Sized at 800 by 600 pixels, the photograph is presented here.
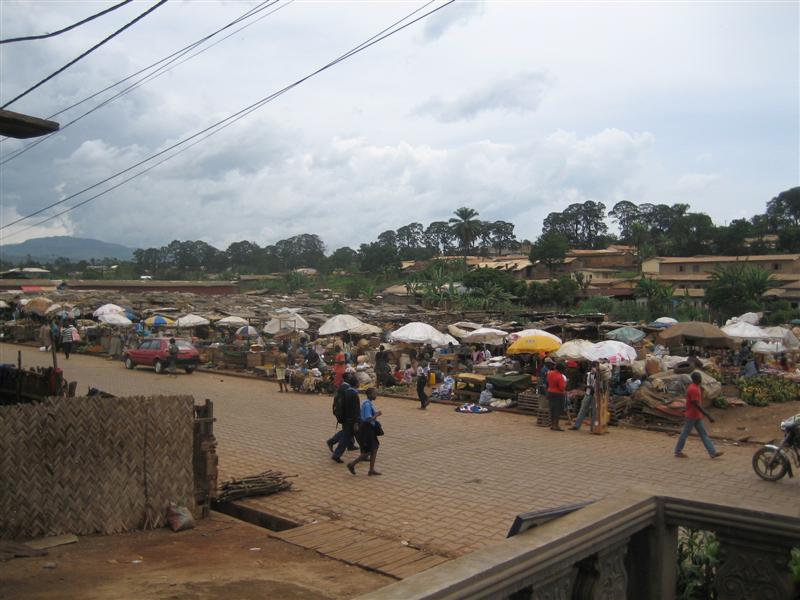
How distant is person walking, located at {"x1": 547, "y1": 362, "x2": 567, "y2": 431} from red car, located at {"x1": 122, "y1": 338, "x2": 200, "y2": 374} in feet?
53.1

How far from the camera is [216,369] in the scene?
28.4 m

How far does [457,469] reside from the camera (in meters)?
11.4

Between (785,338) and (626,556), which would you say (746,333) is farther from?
(626,556)

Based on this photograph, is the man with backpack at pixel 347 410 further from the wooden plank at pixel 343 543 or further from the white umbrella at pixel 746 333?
the white umbrella at pixel 746 333

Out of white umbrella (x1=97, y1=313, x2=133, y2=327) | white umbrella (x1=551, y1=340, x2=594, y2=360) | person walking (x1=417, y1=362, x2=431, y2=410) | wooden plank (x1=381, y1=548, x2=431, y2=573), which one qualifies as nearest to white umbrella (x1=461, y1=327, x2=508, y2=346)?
person walking (x1=417, y1=362, x2=431, y2=410)

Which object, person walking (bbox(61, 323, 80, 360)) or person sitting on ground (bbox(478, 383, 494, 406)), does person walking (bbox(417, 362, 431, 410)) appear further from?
person walking (bbox(61, 323, 80, 360))

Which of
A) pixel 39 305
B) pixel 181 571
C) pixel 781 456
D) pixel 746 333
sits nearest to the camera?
pixel 181 571

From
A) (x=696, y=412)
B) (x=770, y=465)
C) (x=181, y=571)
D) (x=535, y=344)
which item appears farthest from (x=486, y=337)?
(x=181, y=571)

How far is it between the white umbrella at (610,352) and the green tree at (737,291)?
1317 inches

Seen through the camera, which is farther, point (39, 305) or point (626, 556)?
point (39, 305)

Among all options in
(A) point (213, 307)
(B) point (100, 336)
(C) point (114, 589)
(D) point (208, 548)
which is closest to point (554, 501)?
(D) point (208, 548)

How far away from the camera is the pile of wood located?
950 cm

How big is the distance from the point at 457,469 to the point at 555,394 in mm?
4780

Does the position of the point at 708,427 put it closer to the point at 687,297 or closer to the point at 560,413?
the point at 560,413
